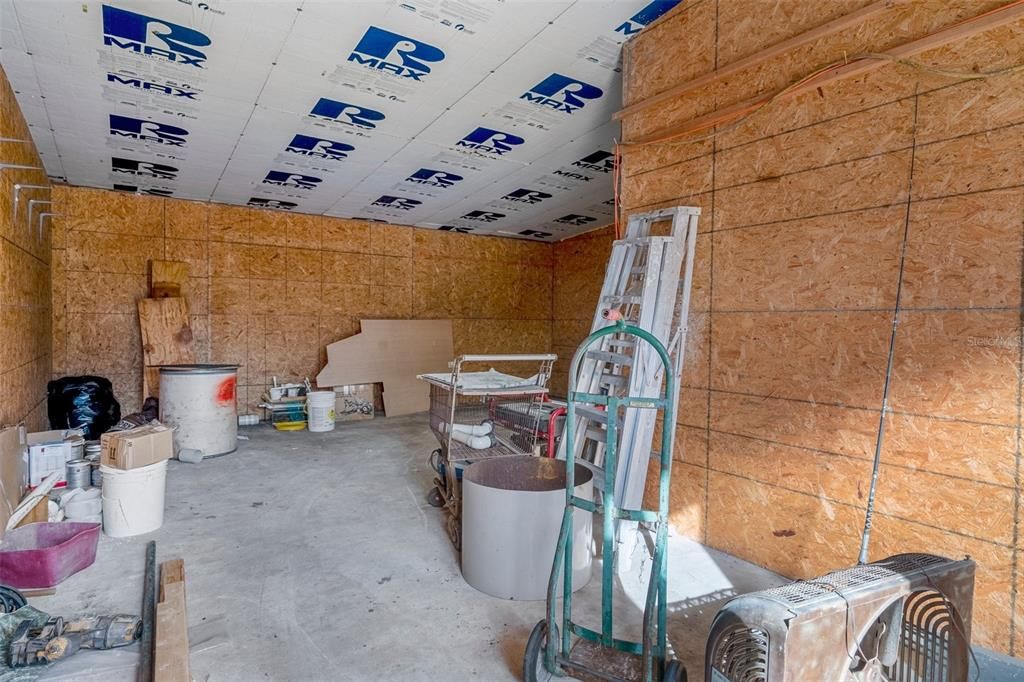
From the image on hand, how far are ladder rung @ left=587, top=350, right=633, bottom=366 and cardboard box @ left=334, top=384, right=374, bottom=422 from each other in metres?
4.82

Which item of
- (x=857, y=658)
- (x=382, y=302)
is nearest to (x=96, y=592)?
(x=857, y=658)

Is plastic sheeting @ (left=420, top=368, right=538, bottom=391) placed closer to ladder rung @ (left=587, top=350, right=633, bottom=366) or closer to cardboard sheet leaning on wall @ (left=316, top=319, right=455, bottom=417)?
ladder rung @ (left=587, top=350, right=633, bottom=366)

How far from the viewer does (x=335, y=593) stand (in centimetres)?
263

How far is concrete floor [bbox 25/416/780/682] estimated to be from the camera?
2.11m

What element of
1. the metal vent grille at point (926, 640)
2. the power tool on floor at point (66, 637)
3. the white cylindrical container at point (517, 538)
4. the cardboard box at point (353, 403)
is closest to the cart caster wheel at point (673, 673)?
the metal vent grille at point (926, 640)

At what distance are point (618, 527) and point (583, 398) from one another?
4.28 feet

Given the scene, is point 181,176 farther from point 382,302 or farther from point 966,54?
point 966,54

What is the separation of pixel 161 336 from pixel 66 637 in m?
4.89

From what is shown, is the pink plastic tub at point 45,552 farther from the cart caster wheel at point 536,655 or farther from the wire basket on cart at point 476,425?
the cart caster wheel at point 536,655

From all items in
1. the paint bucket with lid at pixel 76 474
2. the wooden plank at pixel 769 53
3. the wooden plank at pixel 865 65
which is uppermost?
the wooden plank at pixel 769 53

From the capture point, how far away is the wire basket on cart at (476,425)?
136 inches

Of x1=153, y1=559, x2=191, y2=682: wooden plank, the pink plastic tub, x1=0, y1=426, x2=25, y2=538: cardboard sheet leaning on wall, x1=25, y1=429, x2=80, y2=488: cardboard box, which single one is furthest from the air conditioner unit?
x1=25, y1=429, x2=80, y2=488: cardboard box

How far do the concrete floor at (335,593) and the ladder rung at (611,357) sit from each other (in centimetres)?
119

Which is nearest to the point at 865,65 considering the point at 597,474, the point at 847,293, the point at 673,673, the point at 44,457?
the point at 847,293
